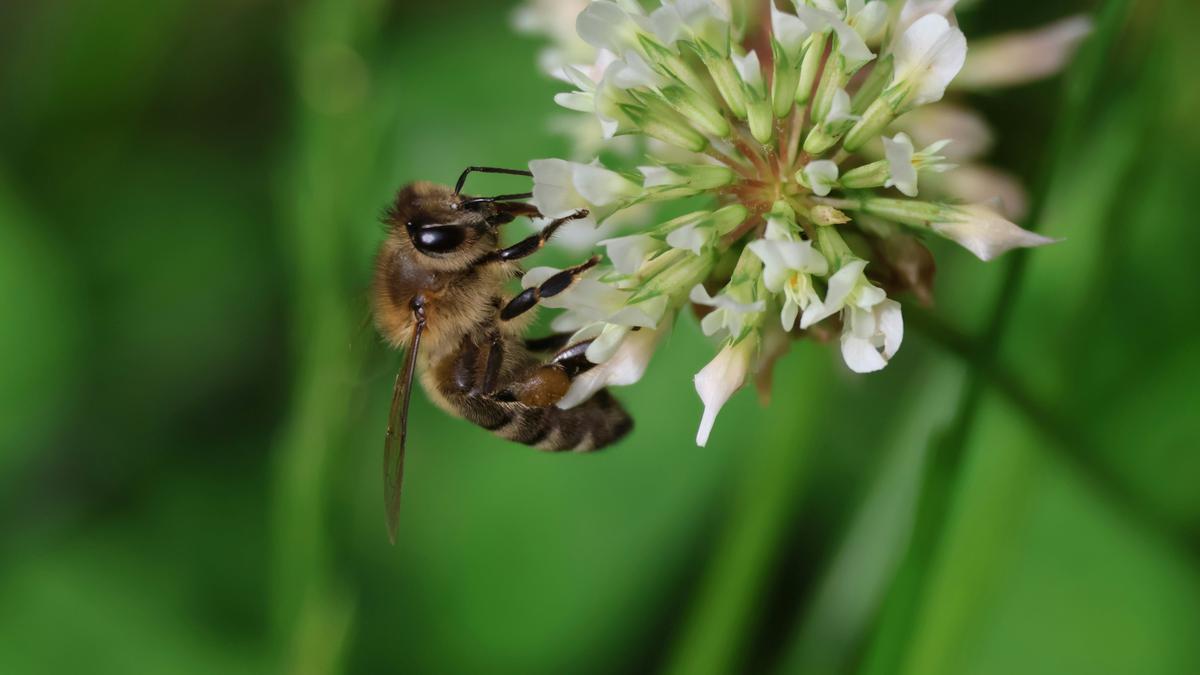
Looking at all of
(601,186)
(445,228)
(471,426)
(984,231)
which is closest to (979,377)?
(984,231)

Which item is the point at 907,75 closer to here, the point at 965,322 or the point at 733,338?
the point at 733,338

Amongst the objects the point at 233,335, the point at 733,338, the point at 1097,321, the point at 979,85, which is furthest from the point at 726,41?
the point at 233,335

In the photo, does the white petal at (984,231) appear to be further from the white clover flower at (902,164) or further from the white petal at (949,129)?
the white petal at (949,129)

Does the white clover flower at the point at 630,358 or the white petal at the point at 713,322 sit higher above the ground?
the white petal at the point at 713,322

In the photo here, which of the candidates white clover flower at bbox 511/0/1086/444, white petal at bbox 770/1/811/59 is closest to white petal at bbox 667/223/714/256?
white clover flower at bbox 511/0/1086/444

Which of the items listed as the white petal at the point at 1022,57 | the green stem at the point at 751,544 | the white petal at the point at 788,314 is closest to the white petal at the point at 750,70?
the white petal at the point at 788,314
